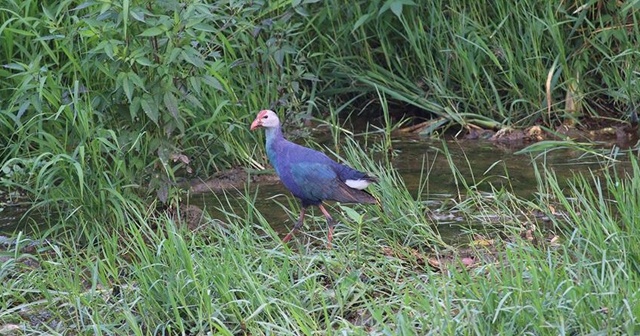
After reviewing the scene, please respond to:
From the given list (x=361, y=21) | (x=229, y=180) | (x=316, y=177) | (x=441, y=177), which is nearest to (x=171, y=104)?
(x=316, y=177)

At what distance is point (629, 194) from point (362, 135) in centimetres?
340

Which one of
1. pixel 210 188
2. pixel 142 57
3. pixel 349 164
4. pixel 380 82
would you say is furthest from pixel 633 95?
pixel 142 57

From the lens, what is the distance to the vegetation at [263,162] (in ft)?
14.1

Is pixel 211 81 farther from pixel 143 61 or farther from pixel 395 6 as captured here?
pixel 395 6

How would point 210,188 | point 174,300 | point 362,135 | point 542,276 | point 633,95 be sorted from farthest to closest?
point 362,135, point 633,95, point 210,188, point 174,300, point 542,276

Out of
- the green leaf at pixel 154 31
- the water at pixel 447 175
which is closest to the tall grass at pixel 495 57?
the water at pixel 447 175

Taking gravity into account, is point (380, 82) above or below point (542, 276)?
below

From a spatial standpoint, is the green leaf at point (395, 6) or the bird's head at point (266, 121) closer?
the bird's head at point (266, 121)

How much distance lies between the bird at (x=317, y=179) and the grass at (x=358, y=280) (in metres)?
0.10

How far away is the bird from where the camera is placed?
17.9 ft

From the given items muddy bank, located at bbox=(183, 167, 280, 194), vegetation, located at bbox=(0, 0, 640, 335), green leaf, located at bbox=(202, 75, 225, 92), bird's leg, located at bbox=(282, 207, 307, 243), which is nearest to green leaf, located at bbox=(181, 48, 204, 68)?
vegetation, located at bbox=(0, 0, 640, 335)

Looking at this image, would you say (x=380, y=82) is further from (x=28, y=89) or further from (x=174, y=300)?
(x=174, y=300)

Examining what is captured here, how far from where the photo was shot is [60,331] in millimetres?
4625

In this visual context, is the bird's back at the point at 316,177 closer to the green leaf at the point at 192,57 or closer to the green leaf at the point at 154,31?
the green leaf at the point at 192,57
